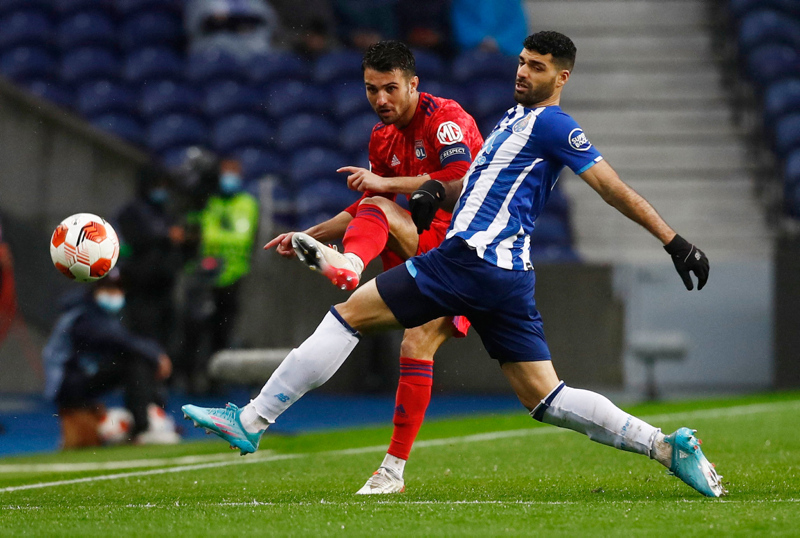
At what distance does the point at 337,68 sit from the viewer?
12.1 metres

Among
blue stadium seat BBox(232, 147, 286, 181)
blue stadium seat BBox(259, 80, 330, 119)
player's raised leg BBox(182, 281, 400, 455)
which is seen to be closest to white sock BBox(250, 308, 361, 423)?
player's raised leg BBox(182, 281, 400, 455)

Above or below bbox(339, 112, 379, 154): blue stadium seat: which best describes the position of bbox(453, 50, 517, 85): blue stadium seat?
above

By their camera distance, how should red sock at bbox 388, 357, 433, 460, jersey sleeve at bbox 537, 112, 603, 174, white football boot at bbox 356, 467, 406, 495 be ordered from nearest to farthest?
jersey sleeve at bbox 537, 112, 603, 174, white football boot at bbox 356, 467, 406, 495, red sock at bbox 388, 357, 433, 460

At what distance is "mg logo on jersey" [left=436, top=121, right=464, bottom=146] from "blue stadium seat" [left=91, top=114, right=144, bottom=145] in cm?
876

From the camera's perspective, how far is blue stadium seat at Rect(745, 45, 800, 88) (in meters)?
12.9

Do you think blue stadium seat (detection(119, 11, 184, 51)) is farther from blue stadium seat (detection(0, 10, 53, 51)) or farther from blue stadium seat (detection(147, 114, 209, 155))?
blue stadium seat (detection(147, 114, 209, 155))

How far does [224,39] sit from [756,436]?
328 inches

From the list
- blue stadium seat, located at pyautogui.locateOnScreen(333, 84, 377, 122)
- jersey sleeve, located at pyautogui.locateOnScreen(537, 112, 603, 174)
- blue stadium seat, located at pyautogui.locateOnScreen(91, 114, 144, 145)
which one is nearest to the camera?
jersey sleeve, located at pyautogui.locateOnScreen(537, 112, 603, 174)

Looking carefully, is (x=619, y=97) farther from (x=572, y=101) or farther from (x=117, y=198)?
(x=117, y=198)

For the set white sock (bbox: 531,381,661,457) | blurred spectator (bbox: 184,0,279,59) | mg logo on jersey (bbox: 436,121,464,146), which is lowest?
white sock (bbox: 531,381,661,457)

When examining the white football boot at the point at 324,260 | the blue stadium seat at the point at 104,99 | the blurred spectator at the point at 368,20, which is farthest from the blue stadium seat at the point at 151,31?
the white football boot at the point at 324,260

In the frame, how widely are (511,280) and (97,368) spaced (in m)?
4.92

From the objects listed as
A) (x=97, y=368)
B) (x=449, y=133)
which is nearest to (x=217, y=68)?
(x=97, y=368)

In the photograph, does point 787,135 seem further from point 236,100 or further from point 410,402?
point 410,402
